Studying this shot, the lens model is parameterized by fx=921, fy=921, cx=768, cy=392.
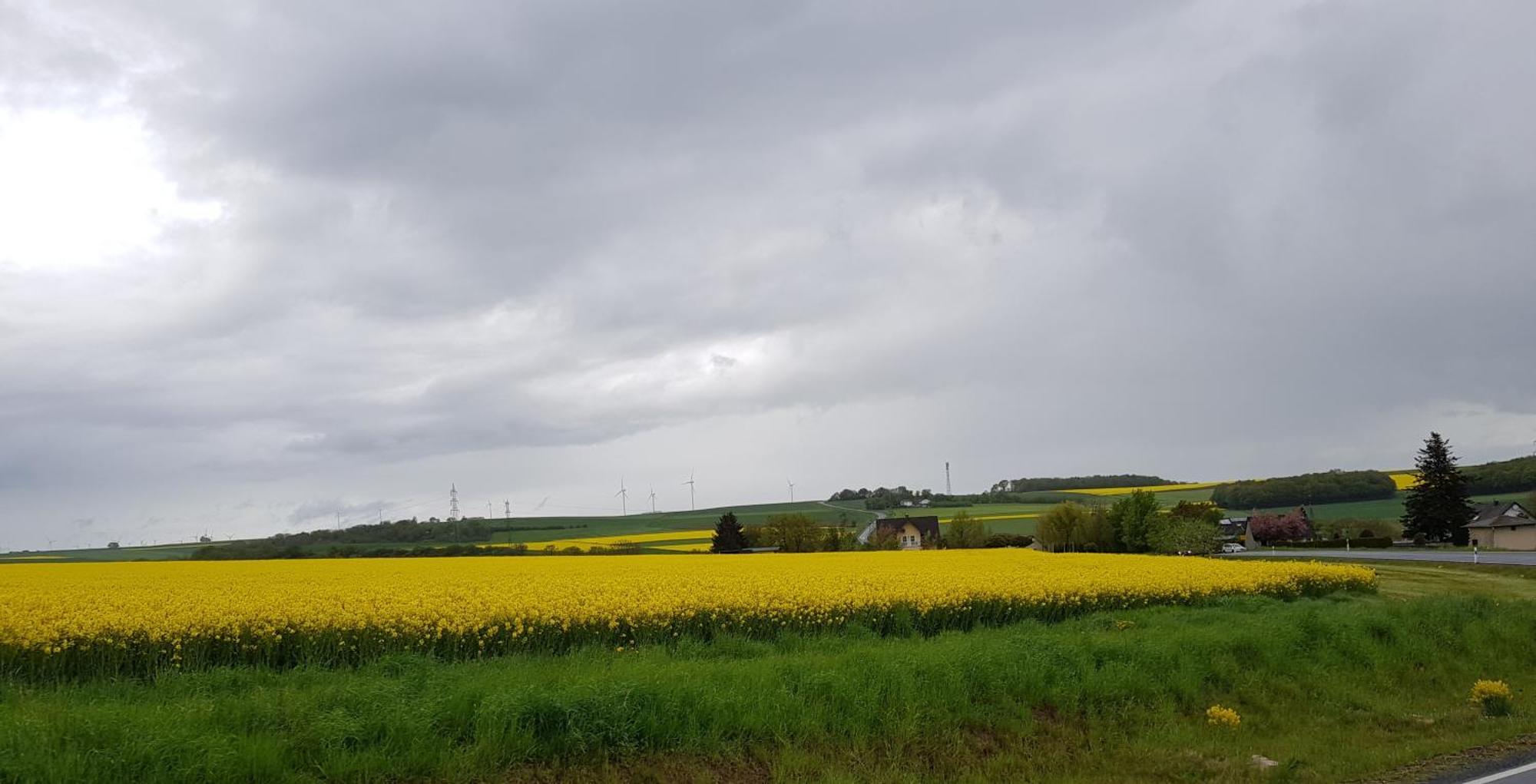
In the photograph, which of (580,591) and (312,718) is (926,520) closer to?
(580,591)

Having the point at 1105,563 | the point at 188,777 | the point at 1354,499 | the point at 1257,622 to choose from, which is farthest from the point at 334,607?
the point at 1354,499

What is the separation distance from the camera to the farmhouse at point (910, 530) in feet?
342

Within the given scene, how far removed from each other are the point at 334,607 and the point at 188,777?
961 cm

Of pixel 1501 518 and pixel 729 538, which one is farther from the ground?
pixel 729 538

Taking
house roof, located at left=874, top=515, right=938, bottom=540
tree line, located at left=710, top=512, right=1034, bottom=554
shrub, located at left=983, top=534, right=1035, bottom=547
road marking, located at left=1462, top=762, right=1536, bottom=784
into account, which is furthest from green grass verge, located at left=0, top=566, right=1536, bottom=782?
house roof, located at left=874, top=515, right=938, bottom=540

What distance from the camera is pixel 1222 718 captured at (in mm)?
11844

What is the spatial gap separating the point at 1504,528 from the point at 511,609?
80.0 metres

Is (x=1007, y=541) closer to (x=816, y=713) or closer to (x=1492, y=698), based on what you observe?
(x=1492, y=698)

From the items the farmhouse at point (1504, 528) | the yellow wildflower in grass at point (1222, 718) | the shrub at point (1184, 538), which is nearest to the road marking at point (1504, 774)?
the yellow wildflower in grass at point (1222, 718)

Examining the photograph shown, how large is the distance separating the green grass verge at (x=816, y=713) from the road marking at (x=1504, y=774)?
899 mm

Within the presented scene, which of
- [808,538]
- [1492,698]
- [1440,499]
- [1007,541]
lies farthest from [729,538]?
[1492,698]

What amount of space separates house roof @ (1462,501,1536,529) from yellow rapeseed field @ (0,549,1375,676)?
180ft

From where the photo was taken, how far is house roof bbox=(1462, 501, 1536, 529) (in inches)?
2670

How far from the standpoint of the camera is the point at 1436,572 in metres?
35.8
